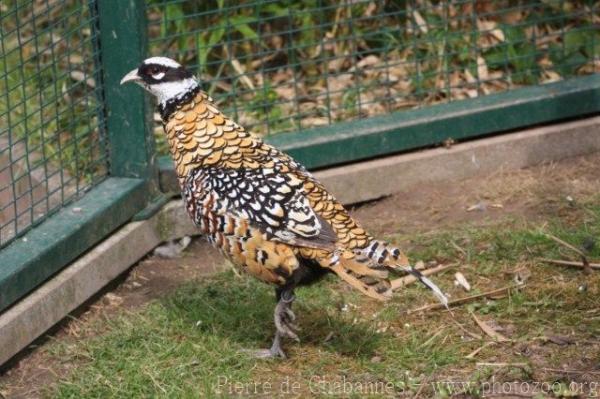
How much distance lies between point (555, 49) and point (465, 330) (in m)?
2.48

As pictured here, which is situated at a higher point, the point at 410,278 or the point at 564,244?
the point at 564,244

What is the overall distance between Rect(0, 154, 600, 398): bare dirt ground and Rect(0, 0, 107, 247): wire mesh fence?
53 centimetres

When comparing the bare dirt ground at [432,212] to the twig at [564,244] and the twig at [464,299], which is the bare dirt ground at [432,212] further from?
the twig at [464,299]

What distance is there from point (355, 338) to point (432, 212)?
57.2 inches

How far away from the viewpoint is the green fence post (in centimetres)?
623

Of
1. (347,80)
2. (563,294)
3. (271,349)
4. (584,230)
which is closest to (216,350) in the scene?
(271,349)

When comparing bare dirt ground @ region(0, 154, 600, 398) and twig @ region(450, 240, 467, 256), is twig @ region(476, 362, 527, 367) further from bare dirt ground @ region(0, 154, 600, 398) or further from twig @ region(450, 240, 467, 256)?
bare dirt ground @ region(0, 154, 600, 398)

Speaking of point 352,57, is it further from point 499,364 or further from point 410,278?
point 499,364

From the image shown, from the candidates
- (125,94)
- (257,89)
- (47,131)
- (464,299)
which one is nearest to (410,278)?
(464,299)

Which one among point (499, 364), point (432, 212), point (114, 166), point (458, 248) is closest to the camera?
point (499, 364)

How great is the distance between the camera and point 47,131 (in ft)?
24.6

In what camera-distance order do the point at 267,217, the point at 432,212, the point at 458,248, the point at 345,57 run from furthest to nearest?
1. the point at 345,57
2. the point at 432,212
3. the point at 458,248
4. the point at 267,217

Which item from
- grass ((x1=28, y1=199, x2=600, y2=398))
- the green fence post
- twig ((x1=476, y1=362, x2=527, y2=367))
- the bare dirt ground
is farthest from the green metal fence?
twig ((x1=476, y1=362, x2=527, y2=367))

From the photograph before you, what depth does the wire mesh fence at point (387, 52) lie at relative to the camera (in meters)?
7.34
